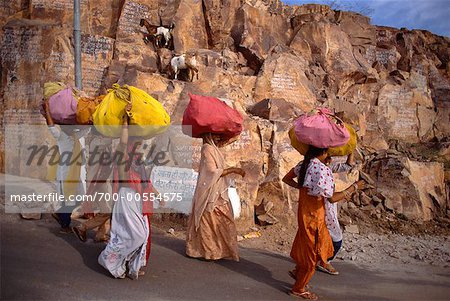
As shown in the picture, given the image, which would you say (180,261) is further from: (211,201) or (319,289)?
(319,289)

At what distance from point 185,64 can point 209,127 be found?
676 cm

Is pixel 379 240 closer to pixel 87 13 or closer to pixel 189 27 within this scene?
pixel 189 27

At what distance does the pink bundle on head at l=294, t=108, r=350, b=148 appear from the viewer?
3.98 m

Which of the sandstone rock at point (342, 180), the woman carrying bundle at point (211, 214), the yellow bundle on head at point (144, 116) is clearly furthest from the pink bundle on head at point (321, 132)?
the sandstone rock at point (342, 180)

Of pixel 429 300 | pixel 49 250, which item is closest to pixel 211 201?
pixel 49 250

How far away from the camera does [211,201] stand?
4.62 m

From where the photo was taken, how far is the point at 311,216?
4.00 m

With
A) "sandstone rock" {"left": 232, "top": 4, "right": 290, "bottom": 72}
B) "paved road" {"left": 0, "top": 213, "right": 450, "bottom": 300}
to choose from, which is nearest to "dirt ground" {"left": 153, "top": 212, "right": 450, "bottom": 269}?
"paved road" {"left": 0, "top": 213, "right": 450, "bottom": 300}

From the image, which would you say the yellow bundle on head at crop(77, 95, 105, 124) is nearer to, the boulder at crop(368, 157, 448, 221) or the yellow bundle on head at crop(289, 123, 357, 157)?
the yellow bundle on head at crop(289, 123, 357, 157)

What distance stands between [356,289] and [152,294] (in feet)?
7.02

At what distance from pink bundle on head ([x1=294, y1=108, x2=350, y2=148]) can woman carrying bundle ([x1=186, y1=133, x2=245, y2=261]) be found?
883mm

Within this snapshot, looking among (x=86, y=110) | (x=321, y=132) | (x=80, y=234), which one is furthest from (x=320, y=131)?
(x=80, y=234)

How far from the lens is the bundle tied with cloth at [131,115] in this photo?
4.08 metres

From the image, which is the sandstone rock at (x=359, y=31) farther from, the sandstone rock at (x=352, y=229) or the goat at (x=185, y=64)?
the sandstone rock at (x=352, y=229)
